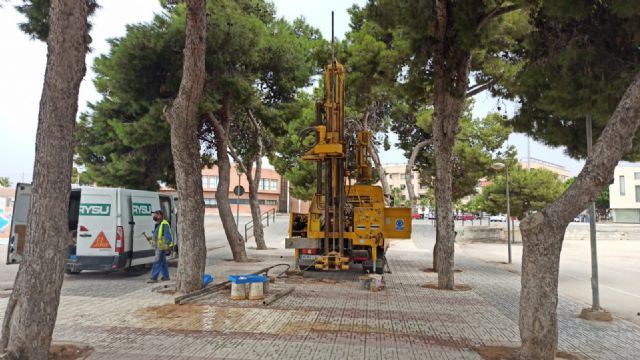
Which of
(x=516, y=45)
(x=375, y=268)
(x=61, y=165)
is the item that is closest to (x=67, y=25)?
(x=61, y=165)

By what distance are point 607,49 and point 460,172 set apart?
63.7 feet

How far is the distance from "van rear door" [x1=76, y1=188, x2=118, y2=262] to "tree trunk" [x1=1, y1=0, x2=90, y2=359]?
20.3 ft

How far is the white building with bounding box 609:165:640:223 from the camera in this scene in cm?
6469

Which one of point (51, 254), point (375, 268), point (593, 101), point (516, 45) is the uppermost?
point (516, 45)

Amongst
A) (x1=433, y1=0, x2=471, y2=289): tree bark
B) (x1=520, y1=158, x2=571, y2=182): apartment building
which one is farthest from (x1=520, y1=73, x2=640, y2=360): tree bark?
(x1=520, y1=158, x2=571, y2=182): apartment building

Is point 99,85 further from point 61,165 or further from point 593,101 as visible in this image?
point 593,101

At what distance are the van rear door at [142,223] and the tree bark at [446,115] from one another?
7.06 meters

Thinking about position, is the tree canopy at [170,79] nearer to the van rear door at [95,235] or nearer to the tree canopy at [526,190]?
the van rear door at [95,235]

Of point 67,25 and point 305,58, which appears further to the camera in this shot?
point 305,58

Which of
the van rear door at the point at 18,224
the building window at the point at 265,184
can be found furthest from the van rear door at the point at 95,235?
the building window at the point at 265,184

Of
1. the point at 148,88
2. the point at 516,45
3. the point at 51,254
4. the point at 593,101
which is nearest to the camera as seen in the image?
the point at 51,254

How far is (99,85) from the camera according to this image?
58.0 ft

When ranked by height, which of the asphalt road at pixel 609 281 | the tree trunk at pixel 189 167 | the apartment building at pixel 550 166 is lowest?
the asphalt road at pixel 609 281

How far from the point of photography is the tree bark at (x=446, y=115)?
10773 mm
